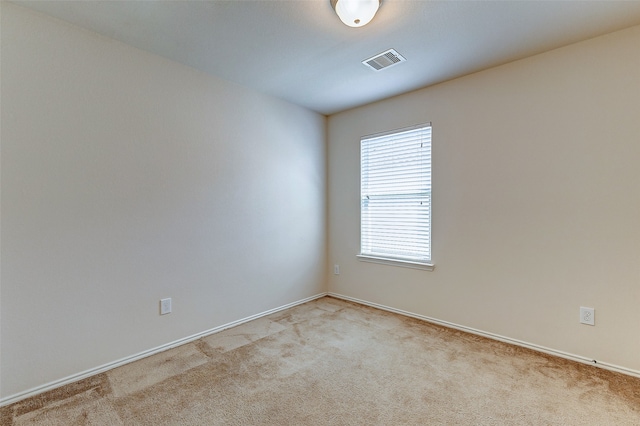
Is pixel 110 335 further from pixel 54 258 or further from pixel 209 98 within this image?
pixel 209 98

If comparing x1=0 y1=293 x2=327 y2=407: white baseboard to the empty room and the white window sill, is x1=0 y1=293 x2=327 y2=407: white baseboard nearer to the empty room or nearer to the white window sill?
the empty room

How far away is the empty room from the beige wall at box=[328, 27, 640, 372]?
0.01m

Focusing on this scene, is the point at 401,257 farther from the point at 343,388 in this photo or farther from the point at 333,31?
the point at 333,31

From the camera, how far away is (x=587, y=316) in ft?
7.13

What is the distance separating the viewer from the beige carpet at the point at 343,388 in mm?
1605

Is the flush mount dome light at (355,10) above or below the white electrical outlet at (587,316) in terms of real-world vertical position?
above

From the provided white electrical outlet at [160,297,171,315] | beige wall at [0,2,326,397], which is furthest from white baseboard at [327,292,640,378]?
white electrical outlet at [160,297,171,315]

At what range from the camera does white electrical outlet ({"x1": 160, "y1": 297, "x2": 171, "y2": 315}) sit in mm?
2387

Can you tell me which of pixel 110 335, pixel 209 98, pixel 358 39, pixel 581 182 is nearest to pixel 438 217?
pixel 581 182

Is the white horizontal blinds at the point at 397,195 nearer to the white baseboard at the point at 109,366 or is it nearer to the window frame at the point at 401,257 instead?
the window frame at the point at 401,257

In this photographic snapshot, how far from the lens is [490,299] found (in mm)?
2613

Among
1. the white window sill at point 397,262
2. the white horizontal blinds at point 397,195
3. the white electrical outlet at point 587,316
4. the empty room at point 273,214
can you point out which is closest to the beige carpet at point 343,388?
the empty room at point 273,214

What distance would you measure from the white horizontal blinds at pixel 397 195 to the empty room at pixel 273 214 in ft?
0.10

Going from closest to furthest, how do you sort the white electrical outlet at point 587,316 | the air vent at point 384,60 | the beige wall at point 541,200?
the beige wall at point 541,200 < the white electrical outlet at point 587,316 < the air vent at point 384,60
